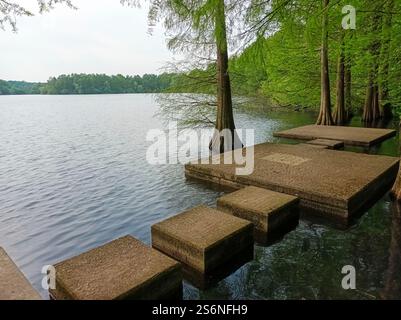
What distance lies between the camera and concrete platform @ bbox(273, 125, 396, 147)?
421 inches

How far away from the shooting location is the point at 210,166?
26.1 ft

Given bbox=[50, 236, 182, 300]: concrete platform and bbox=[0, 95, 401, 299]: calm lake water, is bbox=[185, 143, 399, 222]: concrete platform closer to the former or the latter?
bbox=[0, 95, 401, 299]: calm lake water

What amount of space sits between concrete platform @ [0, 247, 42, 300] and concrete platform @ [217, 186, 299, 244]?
10.3 feet

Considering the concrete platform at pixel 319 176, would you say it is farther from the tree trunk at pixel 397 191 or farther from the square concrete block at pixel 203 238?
the square concrete block at pixel 203 238

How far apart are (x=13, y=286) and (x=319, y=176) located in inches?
229

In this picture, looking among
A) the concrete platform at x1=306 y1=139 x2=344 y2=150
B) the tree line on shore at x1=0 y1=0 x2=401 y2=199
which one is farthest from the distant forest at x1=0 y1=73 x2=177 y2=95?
the concrete platform at x1=306 y1=139 x2=344 y2=150

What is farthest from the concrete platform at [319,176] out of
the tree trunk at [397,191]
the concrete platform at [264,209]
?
the concrete platform at [264,209]

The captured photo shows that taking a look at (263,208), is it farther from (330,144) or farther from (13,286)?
(330,144)

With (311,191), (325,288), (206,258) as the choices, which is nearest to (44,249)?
(206,258)

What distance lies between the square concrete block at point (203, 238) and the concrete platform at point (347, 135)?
804 centimetres

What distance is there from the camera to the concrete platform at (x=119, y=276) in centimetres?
297

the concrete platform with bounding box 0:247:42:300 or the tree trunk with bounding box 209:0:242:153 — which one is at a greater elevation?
the tree trunk with bounding box 209:0:242:153

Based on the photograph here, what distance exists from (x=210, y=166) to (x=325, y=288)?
4.83 meters
